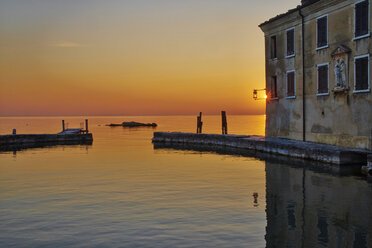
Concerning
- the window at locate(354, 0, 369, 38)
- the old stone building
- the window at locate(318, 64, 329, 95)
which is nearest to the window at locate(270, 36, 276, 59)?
the old stone building

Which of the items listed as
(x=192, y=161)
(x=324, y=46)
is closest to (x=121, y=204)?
(x=192, y=161)

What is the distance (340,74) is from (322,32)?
10.2 feet

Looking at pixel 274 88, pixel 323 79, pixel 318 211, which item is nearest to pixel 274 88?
pixel 274 88

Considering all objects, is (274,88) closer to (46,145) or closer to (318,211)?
(318,211)

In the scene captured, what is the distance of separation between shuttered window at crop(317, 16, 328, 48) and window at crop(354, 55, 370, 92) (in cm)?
295

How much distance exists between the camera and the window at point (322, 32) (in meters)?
23.0

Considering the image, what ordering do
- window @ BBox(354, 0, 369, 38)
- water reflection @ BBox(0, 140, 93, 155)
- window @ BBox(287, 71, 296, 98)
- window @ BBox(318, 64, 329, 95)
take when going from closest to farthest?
window @ BBox(354, 0, 369, 38), window @ BBox(318, 64, 329, 95), window @ BBox(287, 71, 296, 98), water reflection @ BBox(0, 140, 93, 155)

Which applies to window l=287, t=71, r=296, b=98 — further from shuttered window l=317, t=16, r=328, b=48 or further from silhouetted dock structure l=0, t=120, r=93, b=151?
silhouetted dock structure l=0, t=120, r=93, b=151

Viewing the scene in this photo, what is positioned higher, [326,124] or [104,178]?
[326,124]

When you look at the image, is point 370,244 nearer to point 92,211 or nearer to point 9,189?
point 92,211

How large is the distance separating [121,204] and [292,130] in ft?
55.6

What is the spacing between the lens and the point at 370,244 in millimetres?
8500

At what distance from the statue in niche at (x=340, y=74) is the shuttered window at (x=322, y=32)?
1.76 meters

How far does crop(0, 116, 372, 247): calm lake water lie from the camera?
9102 mm
